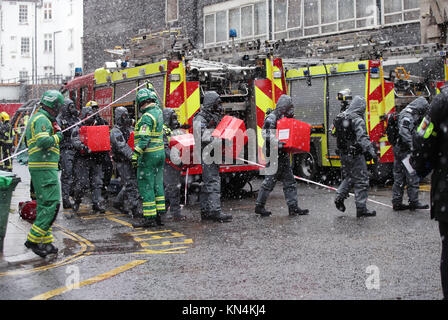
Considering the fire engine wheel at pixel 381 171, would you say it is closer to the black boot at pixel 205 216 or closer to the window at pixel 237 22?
the black boot at pixel 205 216

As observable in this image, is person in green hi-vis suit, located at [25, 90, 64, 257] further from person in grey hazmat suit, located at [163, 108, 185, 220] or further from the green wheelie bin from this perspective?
person in grey hazmat suit, located at [163, 108, 185, 220]

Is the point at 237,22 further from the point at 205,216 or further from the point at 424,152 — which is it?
the point at 424,152

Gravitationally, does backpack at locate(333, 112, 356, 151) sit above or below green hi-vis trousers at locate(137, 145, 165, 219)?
above

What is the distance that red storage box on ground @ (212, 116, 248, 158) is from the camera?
874 centimetres

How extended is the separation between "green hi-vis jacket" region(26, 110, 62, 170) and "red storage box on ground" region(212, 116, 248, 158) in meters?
2.89

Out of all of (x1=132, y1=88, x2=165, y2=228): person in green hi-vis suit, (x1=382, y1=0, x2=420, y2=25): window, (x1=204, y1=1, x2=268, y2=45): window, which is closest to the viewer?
(x1=132, y1=88, x2=165, y2=228): person in green hi-vis suit

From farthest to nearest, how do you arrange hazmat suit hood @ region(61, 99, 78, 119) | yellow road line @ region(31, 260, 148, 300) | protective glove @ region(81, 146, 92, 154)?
hazmat suit hood @ region(61, 99, 78, 119), protective glove @ region(81, 146, 92, 154), yellow road line @ region(31, 260, 148, 300)

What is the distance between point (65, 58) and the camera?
195 ft

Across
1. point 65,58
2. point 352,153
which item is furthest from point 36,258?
point 65,58

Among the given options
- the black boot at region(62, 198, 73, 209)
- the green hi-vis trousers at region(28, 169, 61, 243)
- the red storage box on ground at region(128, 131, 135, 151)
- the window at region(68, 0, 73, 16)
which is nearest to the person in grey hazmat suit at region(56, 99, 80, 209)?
the black boot at region(62, 198, 73, 209)

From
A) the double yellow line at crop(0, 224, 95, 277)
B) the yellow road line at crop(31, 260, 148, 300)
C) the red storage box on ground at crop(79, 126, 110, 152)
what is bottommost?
the yellow road line at crop(31, 260, 148, 300)

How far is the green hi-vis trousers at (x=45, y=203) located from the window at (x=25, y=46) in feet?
199

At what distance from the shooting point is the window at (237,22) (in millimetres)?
23328
